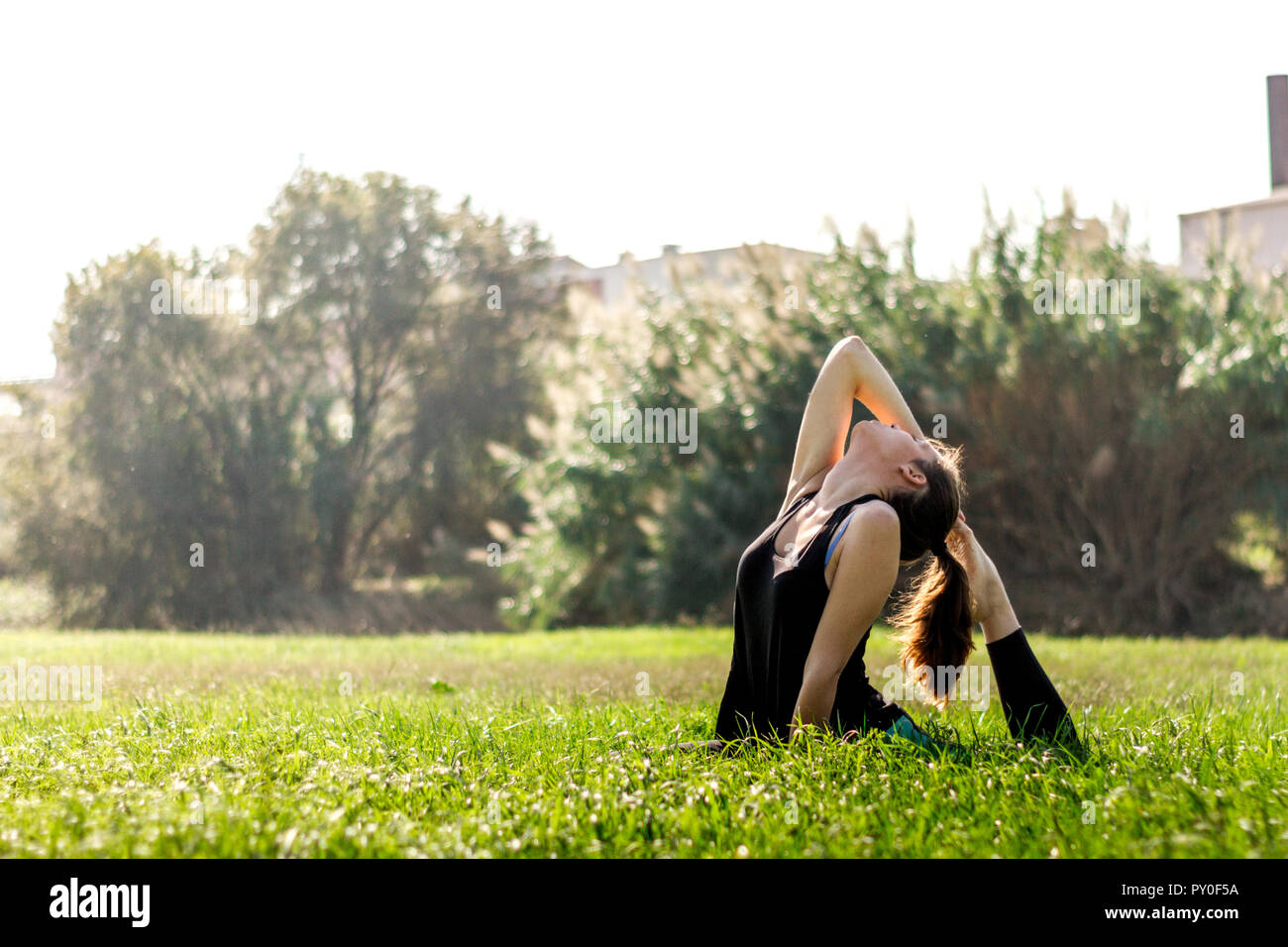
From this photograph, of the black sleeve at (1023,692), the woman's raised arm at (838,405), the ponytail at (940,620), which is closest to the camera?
the ponytail at (940,620)

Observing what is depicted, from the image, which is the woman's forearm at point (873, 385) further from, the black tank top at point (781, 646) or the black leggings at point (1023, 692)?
the black leggings at point (1023, 692)

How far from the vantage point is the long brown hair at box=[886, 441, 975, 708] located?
393 cm

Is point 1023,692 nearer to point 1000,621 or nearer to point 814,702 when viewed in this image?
point 1000,621

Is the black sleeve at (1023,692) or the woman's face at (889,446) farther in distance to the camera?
the black sleeve at (1023,692)

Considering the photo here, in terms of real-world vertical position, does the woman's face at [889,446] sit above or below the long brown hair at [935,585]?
above

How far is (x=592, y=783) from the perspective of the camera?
3676mm

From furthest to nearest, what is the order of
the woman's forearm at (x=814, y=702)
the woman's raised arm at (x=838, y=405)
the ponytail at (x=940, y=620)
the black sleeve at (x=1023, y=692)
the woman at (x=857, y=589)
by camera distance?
the woman's raised arm at (x=838, y=405) → the black sleeve at (x=1023, y=692) → the ponytail at (x=940, y=620) → the woman's forearm at (x=814, y=702) → the woman at (x=857, y=589)

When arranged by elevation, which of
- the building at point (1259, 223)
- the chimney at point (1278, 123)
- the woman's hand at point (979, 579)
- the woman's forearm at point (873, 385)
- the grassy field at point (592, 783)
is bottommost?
the grassy field at point (592, 783)

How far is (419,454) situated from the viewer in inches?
896

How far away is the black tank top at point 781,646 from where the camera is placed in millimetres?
3934

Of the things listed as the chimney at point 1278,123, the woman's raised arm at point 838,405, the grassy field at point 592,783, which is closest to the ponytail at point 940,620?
the grassy field at point 592,783

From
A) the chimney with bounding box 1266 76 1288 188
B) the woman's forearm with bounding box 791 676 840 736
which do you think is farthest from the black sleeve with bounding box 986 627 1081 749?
the chimney with bounding box 1266 76 1288 188

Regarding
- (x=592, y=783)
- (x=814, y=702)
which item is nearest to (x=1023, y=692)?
(x=814, y=702)
